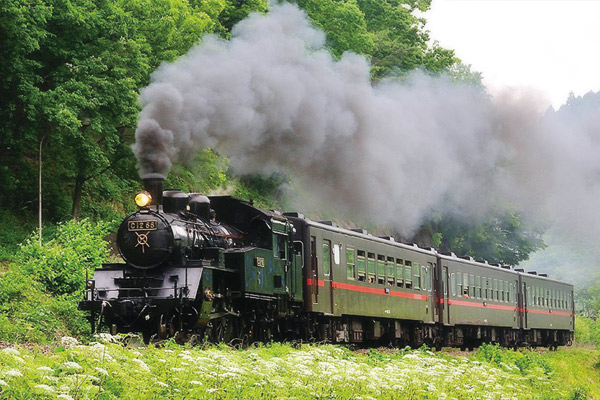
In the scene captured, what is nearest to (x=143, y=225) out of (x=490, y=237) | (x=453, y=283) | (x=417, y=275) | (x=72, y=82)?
(x=72, y=82)

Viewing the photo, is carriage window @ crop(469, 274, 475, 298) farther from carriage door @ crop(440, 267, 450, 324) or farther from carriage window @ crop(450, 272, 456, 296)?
carriage door @ crop(440, 267, 450, 324)

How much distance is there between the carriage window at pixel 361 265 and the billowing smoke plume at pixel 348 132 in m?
3.69

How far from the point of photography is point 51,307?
62.2 ft

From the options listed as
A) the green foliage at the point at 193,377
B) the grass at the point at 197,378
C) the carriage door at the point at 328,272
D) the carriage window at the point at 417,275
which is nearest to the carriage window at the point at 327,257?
the carriage door at the point at 328,272

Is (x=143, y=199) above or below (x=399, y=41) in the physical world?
below

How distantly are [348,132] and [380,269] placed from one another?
511cm

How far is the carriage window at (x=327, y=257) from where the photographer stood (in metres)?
20.7

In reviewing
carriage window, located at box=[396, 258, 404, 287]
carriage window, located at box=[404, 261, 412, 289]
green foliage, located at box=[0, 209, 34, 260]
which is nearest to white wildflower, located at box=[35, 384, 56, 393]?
carriage window, located at box=[396, 258, 404, 287]

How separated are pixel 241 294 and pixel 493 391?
4.82 m

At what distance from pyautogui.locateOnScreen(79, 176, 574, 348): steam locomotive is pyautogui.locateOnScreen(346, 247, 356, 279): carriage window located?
0.16ft

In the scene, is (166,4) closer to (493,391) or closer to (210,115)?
(210,115)

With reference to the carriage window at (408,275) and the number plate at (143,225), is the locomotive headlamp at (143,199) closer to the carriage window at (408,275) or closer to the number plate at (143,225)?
the number plate at (143,225)

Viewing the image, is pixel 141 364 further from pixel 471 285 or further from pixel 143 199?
pixel 471 285

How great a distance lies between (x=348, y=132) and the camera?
2753cm
